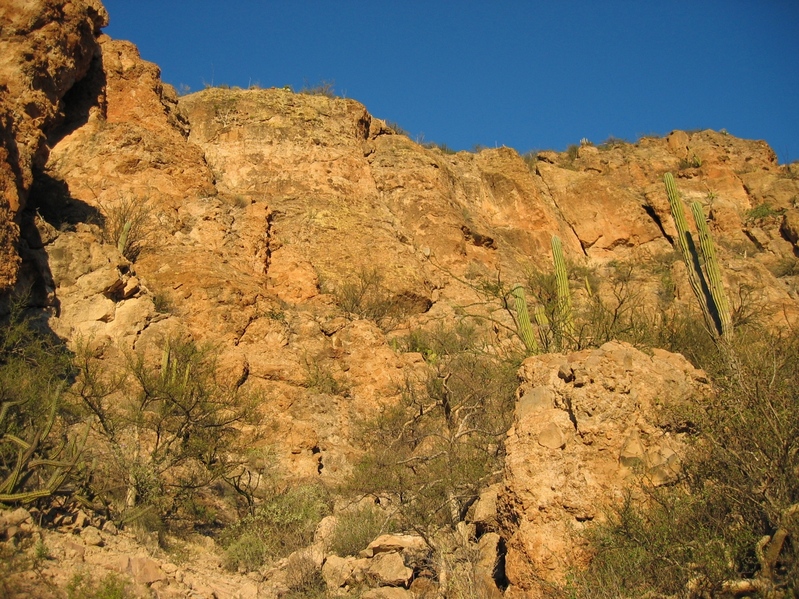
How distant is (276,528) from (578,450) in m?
5.33

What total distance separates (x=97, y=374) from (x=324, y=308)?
6.78 m

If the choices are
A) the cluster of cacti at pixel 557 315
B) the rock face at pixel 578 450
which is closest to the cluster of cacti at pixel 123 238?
the cluster of cacti at pixel 557 315

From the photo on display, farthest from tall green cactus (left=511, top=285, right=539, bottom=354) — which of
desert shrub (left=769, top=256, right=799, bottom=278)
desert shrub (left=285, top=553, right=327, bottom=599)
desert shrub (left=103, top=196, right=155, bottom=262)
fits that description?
desert shrub (left=769, top=256, right=799, bottom=278)

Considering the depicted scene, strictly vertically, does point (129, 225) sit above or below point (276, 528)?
above

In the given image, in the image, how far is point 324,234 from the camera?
70.1ft

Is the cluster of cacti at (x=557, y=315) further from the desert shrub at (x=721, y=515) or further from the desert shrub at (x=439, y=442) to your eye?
the desert shrub at (x=721, y=515)

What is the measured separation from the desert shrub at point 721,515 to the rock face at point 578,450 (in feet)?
0.77

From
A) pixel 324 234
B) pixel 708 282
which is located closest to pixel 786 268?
pixel 708 282

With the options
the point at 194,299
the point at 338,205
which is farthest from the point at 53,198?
the point at 338,205

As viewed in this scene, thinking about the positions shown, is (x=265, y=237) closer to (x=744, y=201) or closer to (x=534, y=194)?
(x=534, y=194)

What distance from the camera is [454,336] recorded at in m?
19.1

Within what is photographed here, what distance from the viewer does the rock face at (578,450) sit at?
666cm

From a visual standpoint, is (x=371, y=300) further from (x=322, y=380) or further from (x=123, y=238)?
(x=123, y=238)

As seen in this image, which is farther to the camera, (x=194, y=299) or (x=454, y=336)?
(x=454, y=336)
